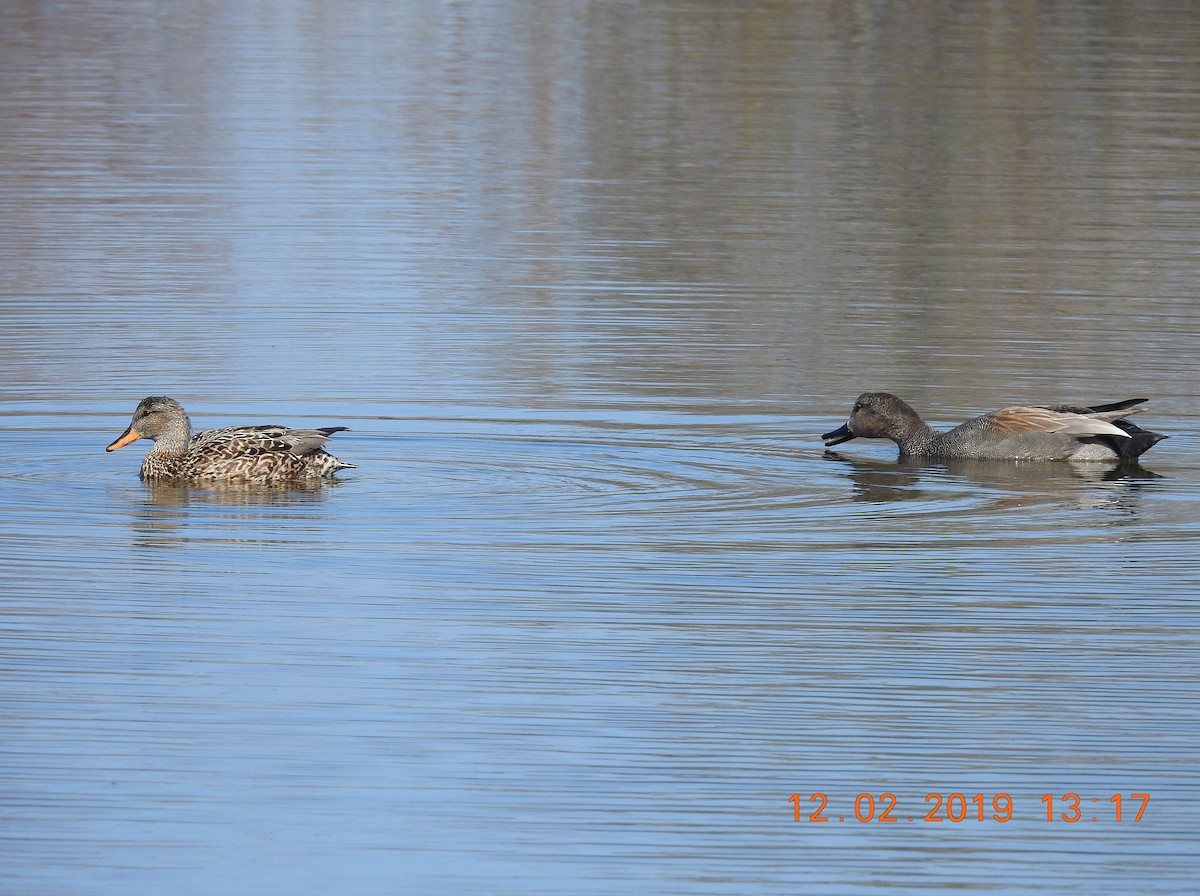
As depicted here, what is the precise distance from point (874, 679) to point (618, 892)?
7.44 feet

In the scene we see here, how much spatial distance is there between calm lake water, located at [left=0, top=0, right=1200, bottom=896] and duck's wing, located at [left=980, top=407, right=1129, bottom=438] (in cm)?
27

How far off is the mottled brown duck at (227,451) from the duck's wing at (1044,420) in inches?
152

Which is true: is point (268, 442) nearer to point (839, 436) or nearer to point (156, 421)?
point (156, 421)

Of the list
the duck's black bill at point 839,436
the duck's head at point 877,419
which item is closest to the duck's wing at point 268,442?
the duck's black bill at point 839,436

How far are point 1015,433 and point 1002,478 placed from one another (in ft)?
1.10

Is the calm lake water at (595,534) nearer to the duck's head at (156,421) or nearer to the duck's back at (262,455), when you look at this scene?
the duck's back at (262,455)

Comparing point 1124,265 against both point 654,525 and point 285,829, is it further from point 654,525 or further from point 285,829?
point 285,829

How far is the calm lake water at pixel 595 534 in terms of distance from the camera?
762cm

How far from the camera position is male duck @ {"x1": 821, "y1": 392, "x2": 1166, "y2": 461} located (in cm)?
1347

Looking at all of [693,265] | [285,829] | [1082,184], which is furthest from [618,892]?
[1082,184]

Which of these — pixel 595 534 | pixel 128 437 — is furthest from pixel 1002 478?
pixel 128 437
